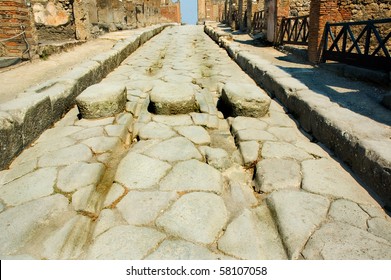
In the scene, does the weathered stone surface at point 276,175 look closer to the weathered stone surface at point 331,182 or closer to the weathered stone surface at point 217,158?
the weathered stone surface at point 331,182

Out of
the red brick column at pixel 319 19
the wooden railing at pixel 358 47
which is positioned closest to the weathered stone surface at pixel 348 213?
the wooden railing at pixel 358 47

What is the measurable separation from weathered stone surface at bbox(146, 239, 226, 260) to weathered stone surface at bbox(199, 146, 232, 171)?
871 millimetres

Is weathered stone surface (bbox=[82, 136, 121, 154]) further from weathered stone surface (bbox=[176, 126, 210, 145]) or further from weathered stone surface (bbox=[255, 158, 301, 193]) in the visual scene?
weathered stone surface (bbox=[255, 158, 301, 193])

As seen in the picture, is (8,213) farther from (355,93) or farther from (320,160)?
(355,93)

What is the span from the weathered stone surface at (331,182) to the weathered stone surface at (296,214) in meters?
0.12

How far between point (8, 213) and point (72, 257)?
0.53 m

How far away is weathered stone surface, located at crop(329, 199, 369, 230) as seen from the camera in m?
1.57

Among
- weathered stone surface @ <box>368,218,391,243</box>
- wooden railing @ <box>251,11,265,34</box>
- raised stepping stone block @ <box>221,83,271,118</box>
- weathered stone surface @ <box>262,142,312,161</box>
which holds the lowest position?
weathered stone surface @ <box>368,218,391,243</box>

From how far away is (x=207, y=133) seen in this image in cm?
269

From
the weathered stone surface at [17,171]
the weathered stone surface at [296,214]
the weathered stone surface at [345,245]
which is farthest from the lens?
the weathered stone surface at [17,171]

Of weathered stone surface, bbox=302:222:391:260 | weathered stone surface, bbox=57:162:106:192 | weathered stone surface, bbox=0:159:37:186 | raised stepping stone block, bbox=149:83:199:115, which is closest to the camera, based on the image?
weathered stone surface, bbox=302:222:391:260

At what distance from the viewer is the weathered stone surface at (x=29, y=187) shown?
1671 millimetres

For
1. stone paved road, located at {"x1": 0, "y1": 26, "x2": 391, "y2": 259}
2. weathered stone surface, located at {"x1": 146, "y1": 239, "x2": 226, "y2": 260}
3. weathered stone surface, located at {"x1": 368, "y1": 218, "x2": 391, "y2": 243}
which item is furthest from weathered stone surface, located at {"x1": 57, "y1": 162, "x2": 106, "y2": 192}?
weathered stone surface, located at {"x1": 368, "y1": 218, "x2": 391, "y2": 243}

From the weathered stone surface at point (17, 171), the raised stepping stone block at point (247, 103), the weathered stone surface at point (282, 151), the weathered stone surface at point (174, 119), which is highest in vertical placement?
the raised stepping stone block at point (247, 103)
